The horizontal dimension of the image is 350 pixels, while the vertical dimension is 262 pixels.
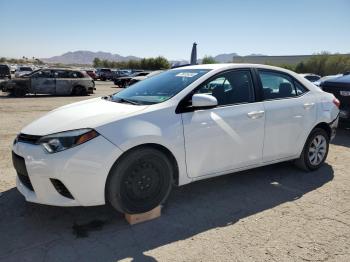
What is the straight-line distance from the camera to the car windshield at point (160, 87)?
12.9 feet

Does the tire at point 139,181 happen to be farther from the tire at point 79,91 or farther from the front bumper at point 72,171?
the tire at point 79,91

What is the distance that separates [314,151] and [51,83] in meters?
16.1

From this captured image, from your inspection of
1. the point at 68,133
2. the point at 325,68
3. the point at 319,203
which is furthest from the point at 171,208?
the point at 325,68

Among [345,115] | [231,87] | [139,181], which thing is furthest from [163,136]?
[345,115]

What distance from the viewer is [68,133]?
10.5 feet

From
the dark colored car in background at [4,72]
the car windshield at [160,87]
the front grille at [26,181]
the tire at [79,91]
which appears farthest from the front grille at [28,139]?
the dark colored car in background at [4,72]

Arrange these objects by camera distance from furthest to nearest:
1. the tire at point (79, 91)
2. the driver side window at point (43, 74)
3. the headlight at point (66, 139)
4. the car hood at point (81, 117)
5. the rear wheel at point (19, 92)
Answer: the tire at point (79, 91) → the driver side window at point (43, 74) → the rear wheel at point (19, 92) → the car hood at point (81, 117) → the headlight at point (66, 139)

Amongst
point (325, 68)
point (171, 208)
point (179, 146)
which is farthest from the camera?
point (325, 68)

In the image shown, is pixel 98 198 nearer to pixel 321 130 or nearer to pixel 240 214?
pixel 240 214

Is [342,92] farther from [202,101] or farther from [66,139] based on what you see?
[66,139]

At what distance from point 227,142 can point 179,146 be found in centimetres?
68

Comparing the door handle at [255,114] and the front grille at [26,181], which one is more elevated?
the door handle at [255,114]

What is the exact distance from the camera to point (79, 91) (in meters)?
19.5

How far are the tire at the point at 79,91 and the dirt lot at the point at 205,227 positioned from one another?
1522 centimetres
